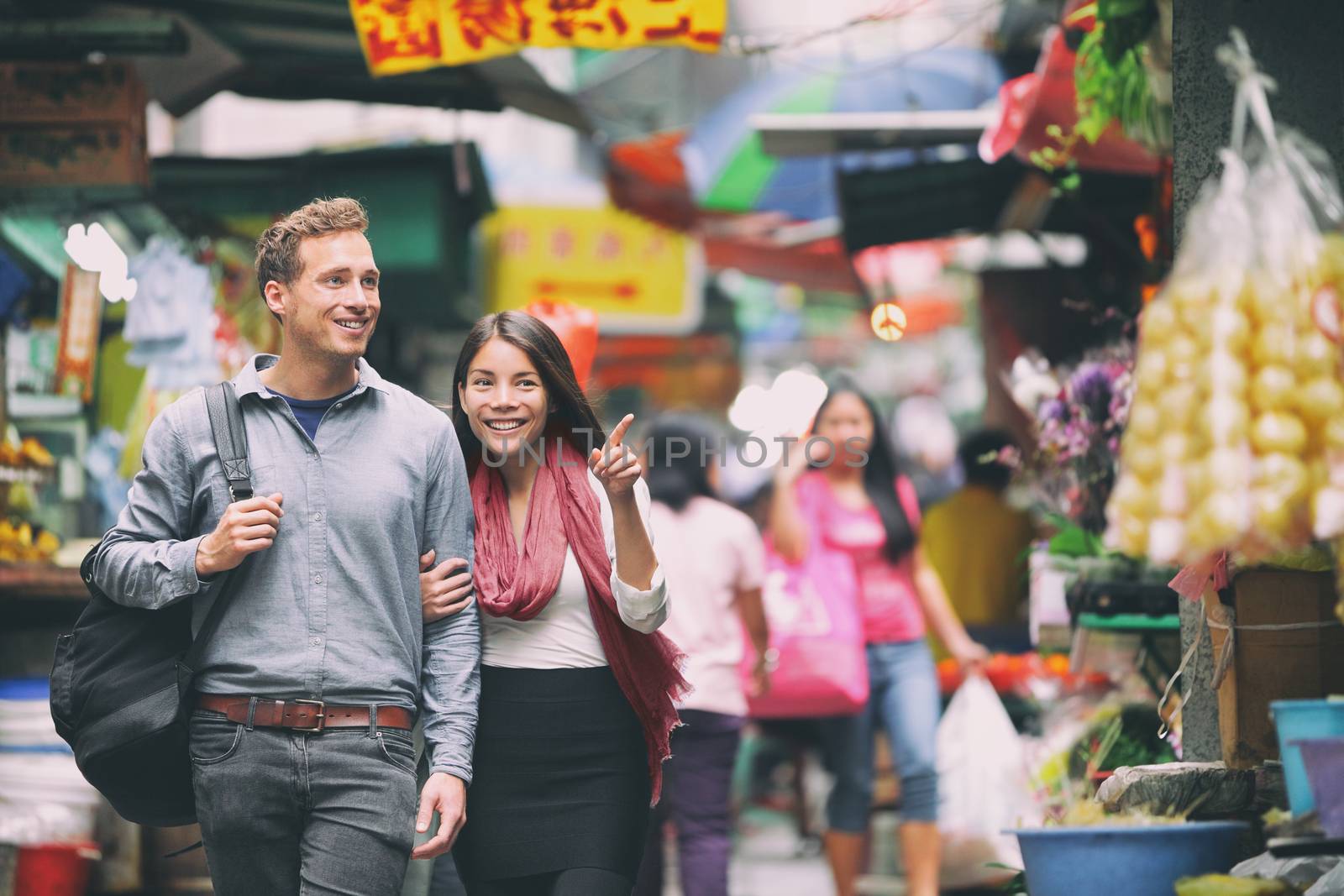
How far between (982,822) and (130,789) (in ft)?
15.0

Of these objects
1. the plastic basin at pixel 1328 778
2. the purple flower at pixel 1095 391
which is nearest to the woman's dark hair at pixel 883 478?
the purple flower at pixel 1095 391

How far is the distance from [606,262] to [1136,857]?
10.9 meters

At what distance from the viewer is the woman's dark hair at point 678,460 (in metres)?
6.31

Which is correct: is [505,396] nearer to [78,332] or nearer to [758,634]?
[758,634]

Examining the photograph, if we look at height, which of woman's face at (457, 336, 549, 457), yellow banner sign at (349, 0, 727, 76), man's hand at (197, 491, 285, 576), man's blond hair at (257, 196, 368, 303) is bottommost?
man's hand at (197, 491, 285, 576)

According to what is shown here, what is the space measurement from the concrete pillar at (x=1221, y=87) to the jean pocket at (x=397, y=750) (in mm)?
2180

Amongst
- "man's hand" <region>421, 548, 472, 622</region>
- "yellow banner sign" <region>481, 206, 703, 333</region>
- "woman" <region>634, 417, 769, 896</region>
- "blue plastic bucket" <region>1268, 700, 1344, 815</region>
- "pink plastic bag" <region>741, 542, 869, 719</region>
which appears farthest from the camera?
"yellow banner sign" <region>481, 206, 703, 333</region>

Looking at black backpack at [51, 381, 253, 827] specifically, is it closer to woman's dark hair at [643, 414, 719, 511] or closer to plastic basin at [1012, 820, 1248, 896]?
plastic basin at [1012, 820, 1248, 896]

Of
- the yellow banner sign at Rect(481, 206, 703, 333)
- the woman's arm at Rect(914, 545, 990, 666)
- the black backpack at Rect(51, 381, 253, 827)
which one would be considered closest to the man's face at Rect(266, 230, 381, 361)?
the black backpack at Rect(51, 381, 253, 827)

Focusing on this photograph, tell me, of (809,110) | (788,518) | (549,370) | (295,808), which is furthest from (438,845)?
(809,110)

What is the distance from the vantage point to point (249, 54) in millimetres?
7312

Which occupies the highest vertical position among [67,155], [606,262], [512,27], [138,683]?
[606,262]

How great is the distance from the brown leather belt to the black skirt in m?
0.42

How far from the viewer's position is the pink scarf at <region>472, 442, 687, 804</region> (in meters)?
4.00
